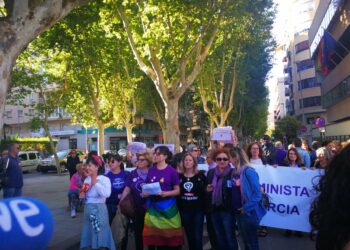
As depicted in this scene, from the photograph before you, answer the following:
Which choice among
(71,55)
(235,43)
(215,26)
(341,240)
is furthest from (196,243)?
(235,43)

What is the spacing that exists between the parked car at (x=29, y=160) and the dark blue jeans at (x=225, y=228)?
1122 inches

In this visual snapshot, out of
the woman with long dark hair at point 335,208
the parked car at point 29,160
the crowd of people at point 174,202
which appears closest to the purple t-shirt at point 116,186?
the crowd of people at point 174,202

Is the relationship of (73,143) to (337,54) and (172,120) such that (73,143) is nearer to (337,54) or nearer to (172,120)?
(337,54)

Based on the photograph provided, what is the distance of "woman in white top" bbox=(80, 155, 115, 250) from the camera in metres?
5.97

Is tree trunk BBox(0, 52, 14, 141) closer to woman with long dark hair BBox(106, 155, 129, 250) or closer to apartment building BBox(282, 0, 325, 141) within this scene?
woman with long dark hair BBox(106, 155, 129, 250)

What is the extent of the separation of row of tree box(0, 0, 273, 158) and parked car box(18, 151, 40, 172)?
15.6ft

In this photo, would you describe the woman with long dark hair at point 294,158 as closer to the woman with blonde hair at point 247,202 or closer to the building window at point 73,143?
the woman with blonde hair at point 247,202

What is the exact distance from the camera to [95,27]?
19859 millimetres

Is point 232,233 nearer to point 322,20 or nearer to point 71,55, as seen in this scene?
point 71,55

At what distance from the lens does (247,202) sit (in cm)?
533

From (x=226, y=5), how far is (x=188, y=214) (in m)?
11.2

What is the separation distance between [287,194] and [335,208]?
6849 mm

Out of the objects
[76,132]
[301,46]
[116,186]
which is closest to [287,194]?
[116,186]

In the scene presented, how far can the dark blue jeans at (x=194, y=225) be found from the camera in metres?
5.89
